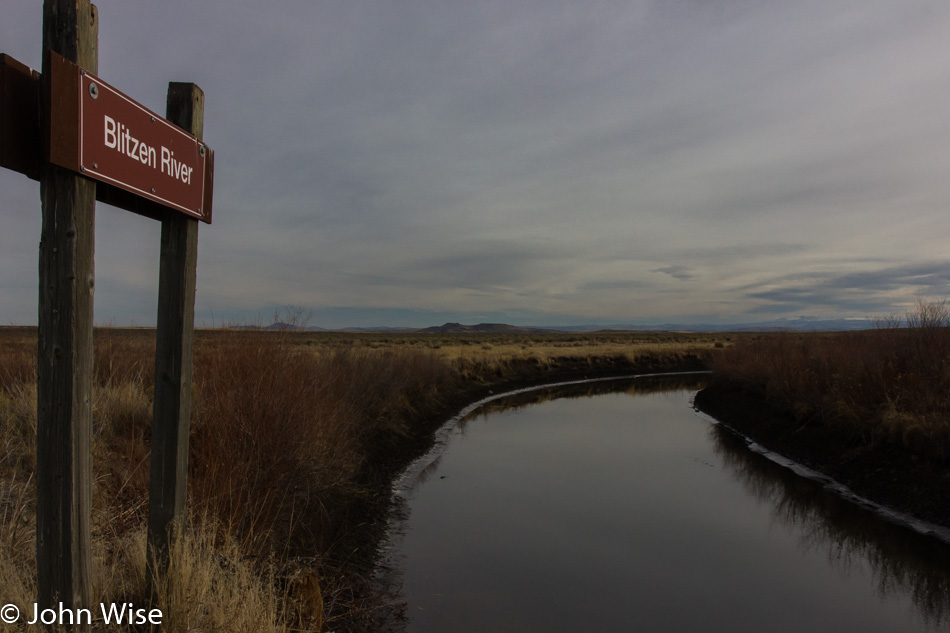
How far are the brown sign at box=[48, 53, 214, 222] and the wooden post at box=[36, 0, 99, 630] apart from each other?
0.07 metres

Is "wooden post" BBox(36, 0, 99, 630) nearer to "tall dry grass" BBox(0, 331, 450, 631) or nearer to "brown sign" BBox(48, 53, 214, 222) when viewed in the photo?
"brown sign" BBox(48, 53, 214, 222)

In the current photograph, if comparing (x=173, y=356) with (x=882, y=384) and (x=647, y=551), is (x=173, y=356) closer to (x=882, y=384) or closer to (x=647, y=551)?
(x=647, y=551)

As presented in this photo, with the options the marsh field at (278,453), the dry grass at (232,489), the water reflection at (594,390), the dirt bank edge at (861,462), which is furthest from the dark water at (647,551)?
the water reflection at (594,390)

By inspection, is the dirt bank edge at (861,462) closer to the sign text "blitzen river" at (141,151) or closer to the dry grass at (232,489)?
the dry grass at (232,489)

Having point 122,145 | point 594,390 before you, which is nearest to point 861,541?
point 122,145

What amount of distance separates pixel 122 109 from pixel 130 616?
2.44m

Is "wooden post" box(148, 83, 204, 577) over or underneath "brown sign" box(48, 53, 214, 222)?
underneath

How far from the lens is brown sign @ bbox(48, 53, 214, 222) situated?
2.10 m

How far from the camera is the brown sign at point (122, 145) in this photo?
2100 mm

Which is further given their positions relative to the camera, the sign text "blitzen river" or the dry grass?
the dry grass

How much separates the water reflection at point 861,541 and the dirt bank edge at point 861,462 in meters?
0.52

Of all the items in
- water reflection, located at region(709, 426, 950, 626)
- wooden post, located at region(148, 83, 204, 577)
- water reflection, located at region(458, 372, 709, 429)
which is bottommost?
water reflection, located at region(709, 426, 950, 626)

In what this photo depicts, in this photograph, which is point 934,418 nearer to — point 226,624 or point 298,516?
point 298,516

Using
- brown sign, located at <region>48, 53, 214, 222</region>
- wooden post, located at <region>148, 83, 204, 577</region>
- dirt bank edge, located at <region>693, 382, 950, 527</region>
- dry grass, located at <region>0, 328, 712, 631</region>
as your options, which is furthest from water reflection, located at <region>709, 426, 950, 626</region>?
brown sign, located at <region>48, 53, 214, 222</region>
